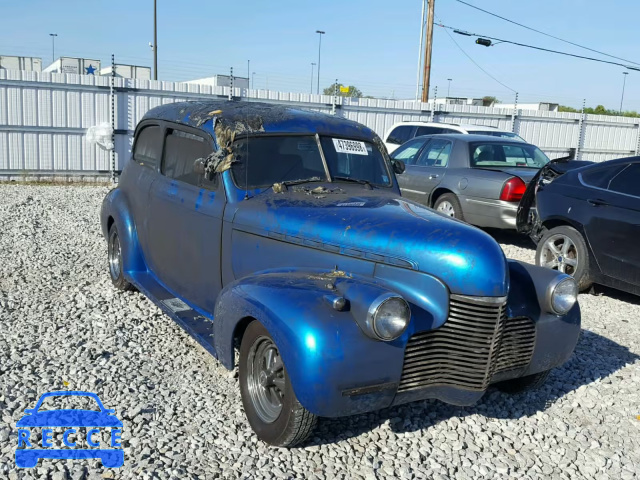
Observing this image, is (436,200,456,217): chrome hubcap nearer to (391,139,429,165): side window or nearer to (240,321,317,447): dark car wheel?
(391,139,429,165): side window

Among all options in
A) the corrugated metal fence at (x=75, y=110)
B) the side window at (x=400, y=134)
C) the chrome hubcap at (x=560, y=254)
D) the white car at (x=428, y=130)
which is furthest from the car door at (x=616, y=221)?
the corrugated metal fence at (x=75, y=110)

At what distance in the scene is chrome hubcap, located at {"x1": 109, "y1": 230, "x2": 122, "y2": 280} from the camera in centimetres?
638

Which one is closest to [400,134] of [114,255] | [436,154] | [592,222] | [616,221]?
[436,154]

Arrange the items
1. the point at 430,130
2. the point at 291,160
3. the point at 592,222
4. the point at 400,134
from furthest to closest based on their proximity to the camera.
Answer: the point at 400,134, the point at 430,130, the point at 592,222, the point at 291,160

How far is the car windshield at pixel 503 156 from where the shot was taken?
9.66m

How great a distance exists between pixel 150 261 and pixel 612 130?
21.2 meters

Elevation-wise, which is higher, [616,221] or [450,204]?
[616,221]

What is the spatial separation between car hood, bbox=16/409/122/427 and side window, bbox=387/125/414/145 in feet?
37.5

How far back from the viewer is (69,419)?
3.71m

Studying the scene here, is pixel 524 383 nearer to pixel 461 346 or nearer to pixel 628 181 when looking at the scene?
pixel 461 346

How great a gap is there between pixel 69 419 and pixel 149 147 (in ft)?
9.58

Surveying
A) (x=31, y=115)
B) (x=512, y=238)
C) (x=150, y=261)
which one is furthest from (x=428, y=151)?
(x=31, y=115)

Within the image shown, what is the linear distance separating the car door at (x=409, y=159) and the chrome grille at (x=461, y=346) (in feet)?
22.5

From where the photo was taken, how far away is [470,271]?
131 inches
